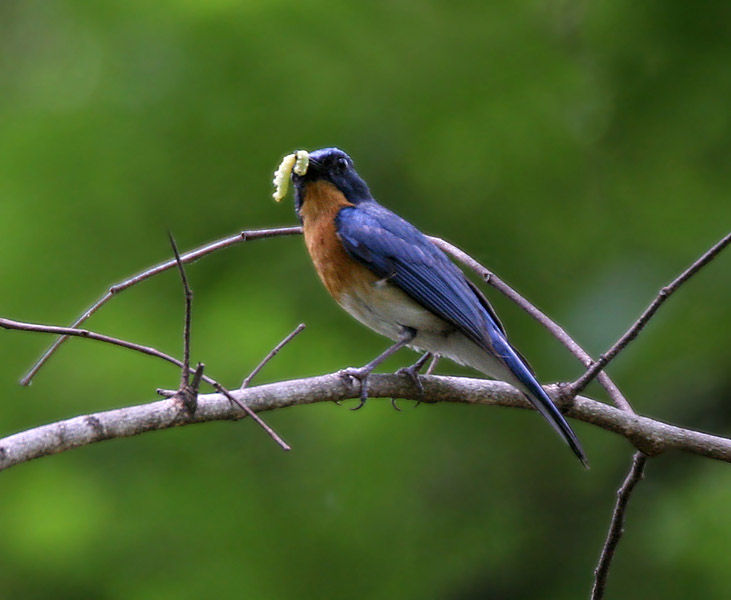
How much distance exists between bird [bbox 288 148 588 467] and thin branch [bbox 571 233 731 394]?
856 mm

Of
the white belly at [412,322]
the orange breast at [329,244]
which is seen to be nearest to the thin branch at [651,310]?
the white belly at [412,322]

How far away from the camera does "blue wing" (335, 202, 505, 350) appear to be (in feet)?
13.4

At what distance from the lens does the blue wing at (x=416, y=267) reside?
4.09 metres

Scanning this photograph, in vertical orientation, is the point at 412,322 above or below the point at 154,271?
below

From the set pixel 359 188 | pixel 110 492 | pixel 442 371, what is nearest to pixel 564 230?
pixel 442 371

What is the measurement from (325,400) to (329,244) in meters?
1.33

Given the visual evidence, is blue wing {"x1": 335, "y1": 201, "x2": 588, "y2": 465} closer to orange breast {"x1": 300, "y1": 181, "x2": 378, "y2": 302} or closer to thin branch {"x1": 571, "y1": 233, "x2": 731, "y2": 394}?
orange breast {"x1": 300, "y1": 181, "x2": 378, "y2": 302}

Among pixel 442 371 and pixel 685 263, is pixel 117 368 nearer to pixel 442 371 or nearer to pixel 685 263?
pixel 442 371

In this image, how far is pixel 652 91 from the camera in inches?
265

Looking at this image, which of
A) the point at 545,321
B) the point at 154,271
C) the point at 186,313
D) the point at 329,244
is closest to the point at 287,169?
the point at 329,244

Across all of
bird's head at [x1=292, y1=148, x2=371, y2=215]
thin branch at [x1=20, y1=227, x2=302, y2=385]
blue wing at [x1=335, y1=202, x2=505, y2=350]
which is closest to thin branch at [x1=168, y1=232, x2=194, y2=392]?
thin branch at [x1=20, y1=227, x2=302, y2=385]

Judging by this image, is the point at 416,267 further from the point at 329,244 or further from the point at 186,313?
the point at 186,313

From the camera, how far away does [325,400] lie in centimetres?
313

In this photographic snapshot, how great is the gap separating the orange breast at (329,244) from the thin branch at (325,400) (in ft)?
2.32
